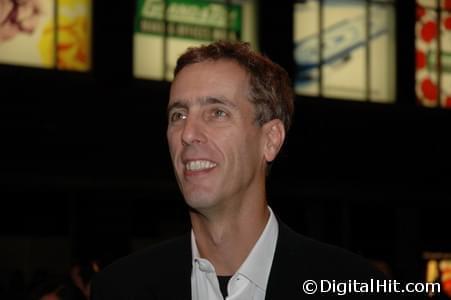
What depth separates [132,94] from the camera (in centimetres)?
2180

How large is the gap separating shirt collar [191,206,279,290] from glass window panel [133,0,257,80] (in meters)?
18.6

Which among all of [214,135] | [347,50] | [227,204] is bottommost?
[227,204]

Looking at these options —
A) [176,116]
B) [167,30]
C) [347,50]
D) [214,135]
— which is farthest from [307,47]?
[214,135]

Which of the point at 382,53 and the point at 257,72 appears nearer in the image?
the point at 257,72

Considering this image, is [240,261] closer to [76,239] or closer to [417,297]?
[417,297]

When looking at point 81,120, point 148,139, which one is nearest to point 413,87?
point 148,139

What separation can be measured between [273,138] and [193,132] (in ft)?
1.20

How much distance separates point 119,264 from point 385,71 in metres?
23.6

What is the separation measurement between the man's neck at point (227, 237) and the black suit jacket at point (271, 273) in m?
0.10

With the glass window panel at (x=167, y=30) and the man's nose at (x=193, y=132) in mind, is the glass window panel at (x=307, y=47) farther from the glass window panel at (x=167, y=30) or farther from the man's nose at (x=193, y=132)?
the man's nose at (x=193, y=132)

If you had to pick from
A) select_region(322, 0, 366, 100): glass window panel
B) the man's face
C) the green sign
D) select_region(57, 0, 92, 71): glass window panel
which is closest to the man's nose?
the man's face

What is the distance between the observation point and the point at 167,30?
22.1m

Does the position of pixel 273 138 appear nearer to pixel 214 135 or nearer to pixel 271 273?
pixel 214 135

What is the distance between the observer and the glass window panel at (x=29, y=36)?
64.8 ft
